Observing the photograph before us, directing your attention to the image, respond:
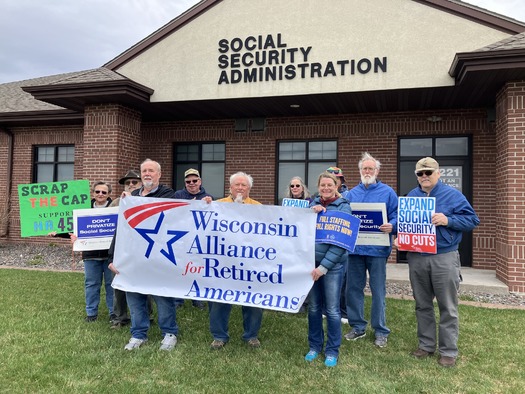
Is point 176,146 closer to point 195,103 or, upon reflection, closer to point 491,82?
point 195,103

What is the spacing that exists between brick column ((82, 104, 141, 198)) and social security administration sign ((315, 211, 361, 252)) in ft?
21.7

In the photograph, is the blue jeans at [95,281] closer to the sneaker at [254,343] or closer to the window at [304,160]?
the sneaker at [254,343]

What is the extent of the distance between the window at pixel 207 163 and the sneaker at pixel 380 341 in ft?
22.0

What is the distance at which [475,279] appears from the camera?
724cm

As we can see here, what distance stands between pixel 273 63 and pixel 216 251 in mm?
5309

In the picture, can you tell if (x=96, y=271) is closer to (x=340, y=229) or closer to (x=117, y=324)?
(x=117, y=324)

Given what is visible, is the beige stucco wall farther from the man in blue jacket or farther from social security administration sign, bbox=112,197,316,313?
social security administration sign, bbox=112,197,316,313

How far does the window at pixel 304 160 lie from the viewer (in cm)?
965

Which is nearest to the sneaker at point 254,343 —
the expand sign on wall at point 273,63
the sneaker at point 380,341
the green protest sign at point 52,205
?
the sneaker at point 380,341

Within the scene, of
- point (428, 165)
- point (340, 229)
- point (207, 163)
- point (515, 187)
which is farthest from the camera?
point (207, 163)

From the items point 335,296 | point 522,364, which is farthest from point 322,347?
point 522,364

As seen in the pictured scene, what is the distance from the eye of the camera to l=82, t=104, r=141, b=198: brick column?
9008 mm

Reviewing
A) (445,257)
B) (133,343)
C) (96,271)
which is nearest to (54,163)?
(96,271)

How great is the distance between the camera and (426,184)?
3775 millimetres
